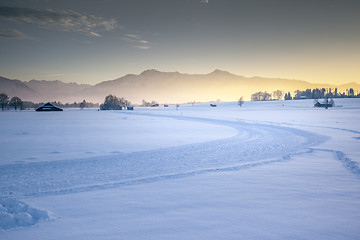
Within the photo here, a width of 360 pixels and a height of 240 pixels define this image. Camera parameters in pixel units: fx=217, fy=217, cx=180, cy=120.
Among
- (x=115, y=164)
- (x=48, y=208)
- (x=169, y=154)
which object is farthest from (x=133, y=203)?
(x=169, y=154)

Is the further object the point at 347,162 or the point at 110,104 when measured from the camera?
the point at 110,104

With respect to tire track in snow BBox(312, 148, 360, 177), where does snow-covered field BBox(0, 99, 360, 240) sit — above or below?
below

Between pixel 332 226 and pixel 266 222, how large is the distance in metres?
1.18

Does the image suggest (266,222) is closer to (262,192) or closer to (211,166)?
(262,192)

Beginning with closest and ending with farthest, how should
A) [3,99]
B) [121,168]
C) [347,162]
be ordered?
[121,168]
[347,162]
[3,99]

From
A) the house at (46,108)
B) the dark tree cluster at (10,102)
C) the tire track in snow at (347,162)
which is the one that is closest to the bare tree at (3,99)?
the dark tree cluster at (10,102)

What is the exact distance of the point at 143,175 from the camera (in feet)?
25.9

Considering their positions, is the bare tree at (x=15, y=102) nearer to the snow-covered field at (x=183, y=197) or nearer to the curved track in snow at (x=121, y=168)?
the snow-covered field at (x=183, y=197)

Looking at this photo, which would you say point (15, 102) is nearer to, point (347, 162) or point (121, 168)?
point (121, 168)

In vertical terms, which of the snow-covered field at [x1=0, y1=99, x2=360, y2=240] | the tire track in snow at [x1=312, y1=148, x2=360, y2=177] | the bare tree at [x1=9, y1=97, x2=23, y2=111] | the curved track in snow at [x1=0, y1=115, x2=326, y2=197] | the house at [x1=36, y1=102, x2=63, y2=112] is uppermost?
the bare tree at [x1=9, y1=97, x2=23, y2=111]

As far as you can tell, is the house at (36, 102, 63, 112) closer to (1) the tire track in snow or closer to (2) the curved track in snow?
(2) the curved track in snow

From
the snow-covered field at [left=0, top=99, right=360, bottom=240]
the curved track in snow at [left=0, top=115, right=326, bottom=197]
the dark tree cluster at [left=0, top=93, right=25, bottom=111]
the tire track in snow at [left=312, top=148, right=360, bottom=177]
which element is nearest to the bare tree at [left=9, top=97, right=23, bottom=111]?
the dark tree cluster at [left=0, top=93, right=25, bottom=111]

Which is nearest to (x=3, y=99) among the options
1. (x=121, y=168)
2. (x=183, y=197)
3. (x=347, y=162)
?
(x=121, y=168)

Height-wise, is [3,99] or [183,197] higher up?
[3,99]
